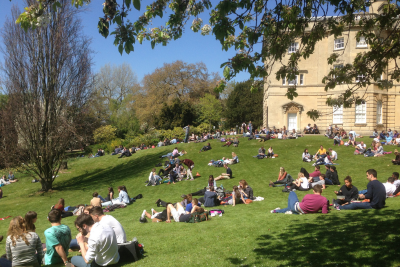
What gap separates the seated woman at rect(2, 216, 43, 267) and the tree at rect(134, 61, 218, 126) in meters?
49.8

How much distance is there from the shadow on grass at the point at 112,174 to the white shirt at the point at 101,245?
17.0 metres

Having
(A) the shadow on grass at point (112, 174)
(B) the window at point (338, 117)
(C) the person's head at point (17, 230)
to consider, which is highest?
(B) the window at point (338, 117)

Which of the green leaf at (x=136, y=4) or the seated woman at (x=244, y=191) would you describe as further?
the seated woman at (x=244, y=191)

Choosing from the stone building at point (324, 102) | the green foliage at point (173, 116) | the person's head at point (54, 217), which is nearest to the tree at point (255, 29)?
the person's head at point (54, 217)

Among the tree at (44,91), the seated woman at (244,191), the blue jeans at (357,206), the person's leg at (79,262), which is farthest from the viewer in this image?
the tree at (44,91)

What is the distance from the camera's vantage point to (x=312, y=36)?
24.8ft

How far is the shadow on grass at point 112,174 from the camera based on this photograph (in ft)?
76.6

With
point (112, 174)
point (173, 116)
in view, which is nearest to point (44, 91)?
point (112, 174)

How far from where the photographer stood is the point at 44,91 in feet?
72.5

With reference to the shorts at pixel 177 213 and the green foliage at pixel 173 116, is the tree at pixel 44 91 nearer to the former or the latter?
the shorts at pixel 177 213

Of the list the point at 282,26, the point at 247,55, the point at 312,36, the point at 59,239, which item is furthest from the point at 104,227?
the point at 312,36

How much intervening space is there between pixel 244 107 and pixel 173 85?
14154 millimetres

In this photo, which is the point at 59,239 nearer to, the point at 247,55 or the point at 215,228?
the point at 215,228

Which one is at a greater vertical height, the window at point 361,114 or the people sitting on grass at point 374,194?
the window at point 361,114
